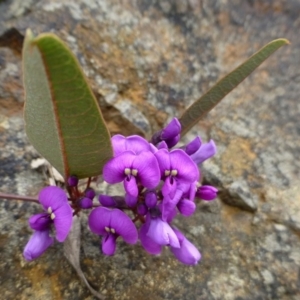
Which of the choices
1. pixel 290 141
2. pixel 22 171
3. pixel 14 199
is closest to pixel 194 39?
pixel 290 141

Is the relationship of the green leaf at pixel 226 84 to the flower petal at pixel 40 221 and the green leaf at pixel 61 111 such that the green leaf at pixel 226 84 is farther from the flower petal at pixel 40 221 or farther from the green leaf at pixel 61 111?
the flower petal at pixel 40 221

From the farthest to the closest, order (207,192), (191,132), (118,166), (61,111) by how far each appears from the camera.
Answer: (191,132) < (207,192) < (118,166) < (61,111)

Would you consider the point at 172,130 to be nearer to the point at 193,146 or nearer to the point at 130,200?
the point at 193,146

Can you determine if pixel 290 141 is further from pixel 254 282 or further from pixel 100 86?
pixel 100 86

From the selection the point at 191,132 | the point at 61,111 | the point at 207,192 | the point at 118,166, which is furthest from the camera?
the point at 191,132

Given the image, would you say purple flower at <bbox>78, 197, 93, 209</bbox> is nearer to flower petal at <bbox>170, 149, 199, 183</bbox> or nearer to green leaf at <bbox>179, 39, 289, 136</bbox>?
flower petal at <bbox>170, 149, 199, 183</bbox>

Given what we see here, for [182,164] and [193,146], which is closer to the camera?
[182,164]

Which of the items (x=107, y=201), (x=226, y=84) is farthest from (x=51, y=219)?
(x=226, y=84)

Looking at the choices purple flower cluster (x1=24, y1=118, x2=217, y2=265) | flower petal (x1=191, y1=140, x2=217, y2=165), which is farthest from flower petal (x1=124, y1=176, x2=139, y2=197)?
flower petal (x1=191, y1=140, x2=217, y2=165)
